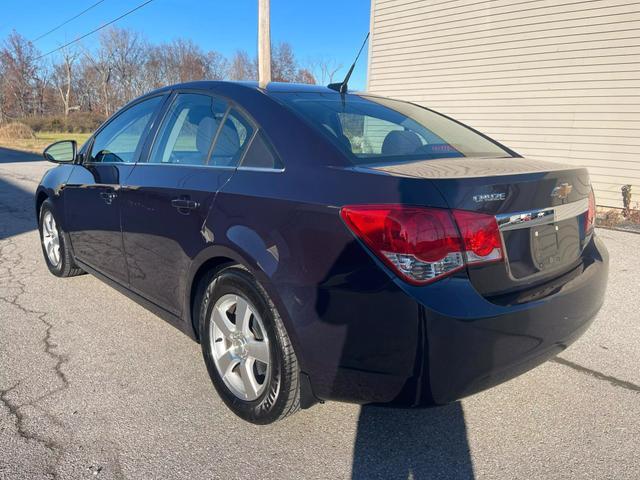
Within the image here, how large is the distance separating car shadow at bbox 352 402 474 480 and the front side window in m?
2.25

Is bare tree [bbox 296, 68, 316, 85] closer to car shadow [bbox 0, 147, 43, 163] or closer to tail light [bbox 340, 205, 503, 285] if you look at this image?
car shadow [bbox 0, 147, 43, 163]

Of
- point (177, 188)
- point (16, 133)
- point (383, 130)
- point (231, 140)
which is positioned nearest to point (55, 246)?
point (177, 188)

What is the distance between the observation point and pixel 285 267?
6.62 ft

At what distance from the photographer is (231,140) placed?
102 inches

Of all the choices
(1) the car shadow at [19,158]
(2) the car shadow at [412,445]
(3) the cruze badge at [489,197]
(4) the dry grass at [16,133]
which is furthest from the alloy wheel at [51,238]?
(4) the dry grass at [16,133]

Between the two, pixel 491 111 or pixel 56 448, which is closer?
pixel 56 448

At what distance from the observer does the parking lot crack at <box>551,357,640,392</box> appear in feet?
9.05

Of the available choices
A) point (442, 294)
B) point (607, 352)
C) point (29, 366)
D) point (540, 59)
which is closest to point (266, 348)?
point (442, 294)

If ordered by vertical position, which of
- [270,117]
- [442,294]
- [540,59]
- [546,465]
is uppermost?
[540,59]

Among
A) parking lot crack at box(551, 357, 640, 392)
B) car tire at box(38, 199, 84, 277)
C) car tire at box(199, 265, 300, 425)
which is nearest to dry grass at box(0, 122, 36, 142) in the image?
car tire at box(38, 199, 84, 277)

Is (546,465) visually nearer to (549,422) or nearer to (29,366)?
(549,422)

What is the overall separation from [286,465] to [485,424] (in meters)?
1.00

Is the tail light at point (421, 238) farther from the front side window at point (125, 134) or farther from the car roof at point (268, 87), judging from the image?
the front side window at point (125, 134)

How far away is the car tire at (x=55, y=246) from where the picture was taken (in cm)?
427
